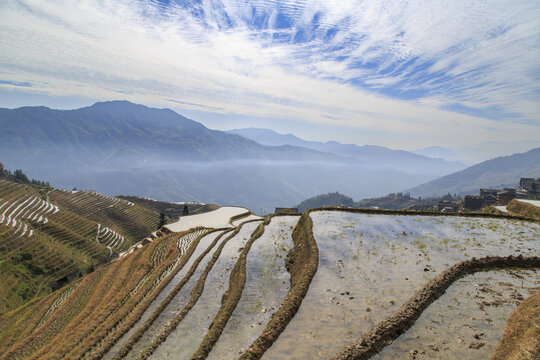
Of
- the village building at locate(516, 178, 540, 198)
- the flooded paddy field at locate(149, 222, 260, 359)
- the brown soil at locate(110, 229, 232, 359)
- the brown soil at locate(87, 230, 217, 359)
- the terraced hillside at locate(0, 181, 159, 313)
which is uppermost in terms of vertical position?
the village building at locate(516, 178, 540, 198)

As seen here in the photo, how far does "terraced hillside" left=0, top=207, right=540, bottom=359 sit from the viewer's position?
840 centimetres

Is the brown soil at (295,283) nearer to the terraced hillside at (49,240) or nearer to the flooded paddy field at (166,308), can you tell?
the flooded paddy field at (166,308)

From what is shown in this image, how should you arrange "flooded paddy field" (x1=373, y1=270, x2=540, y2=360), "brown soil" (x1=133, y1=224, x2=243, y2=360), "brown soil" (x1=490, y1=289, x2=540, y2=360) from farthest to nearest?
"brown soil" (x1=133, y1=224, x2=243, y2=360)
"flooded paddy field" (x1=373, y1=270, x2=540, y2=360)
"brown soil" (x1=490, y1=289, x2=540, y2=360)


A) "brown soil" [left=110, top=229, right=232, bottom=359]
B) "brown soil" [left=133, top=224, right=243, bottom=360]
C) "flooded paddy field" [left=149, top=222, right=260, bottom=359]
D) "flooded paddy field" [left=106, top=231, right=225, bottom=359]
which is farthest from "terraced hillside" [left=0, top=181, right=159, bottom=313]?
"flooded paddy field" [left=149, top=222, right=260, bottom=359]

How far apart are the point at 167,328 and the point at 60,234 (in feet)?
196

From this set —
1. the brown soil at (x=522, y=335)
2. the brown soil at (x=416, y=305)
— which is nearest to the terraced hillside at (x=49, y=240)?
the brown soil at (x=416, y=305)

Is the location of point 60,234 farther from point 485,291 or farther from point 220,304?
point 485,291

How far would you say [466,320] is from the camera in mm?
8984

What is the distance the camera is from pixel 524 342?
720cm

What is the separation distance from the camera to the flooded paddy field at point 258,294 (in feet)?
30.7

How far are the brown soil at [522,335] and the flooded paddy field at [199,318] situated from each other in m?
9.73

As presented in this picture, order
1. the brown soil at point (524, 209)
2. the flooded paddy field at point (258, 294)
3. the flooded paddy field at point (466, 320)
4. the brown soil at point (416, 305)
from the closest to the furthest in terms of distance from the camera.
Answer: the brown soil at point (416, 305)
the flooded paddy field at point (466, 320)
the flooded paddy field at point (258, 294)
the brown soil at point (524, 209)

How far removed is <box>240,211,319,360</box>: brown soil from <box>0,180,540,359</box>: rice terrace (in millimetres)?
66

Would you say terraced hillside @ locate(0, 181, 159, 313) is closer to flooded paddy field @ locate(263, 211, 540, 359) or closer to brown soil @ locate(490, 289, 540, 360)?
flooded paddy field @ locate(263, 211, 540, 359)
